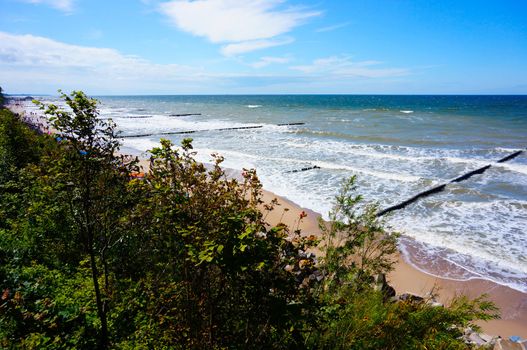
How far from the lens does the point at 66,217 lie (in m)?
6.97

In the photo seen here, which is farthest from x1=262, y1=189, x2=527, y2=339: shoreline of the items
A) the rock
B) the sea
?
the rock

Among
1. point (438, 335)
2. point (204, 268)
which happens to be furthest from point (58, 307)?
point (438, 335)

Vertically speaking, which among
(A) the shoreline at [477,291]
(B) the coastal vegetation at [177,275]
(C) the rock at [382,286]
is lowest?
(A) the shoreline at [477,291]

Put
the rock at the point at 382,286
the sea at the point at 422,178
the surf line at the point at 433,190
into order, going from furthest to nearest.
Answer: the surf line at the point at 433,190 → the sea at the point at 422,178 → the rock at the point at 382,286

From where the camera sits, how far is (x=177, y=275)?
11.6ft

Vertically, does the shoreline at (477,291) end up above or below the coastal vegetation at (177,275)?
below

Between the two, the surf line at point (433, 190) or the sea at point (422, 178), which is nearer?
the sea at point (422, 178)

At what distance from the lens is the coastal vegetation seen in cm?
292

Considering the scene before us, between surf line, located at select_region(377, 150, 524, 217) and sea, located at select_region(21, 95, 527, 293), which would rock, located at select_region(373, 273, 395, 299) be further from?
surf line, located at select_region(377, 150, 524, 217)

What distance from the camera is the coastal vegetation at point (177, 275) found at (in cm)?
292

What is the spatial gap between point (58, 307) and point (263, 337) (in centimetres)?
322

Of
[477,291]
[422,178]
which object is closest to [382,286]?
[477,291]

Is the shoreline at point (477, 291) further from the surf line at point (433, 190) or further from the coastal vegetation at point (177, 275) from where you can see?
the surf line at point (433, 190)

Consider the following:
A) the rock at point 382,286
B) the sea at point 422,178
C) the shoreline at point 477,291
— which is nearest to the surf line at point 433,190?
the sea at point 422,178
